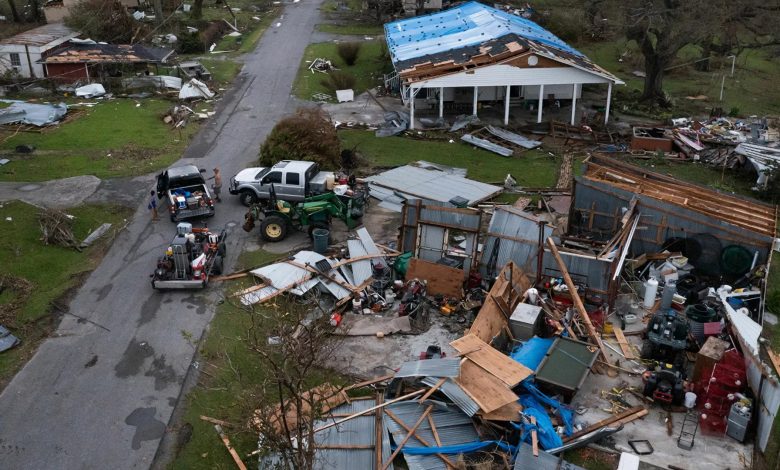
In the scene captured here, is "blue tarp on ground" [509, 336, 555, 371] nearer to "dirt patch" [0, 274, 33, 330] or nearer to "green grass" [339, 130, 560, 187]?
"green grass" [339, 130, 560, 187]

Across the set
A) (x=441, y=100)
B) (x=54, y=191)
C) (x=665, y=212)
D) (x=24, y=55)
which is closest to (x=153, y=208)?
(x=54, y=191)

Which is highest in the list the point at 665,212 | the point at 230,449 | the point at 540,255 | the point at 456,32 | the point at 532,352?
→ the point at 456,32

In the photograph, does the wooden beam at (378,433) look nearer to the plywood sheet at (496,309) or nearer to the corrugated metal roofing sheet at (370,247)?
the plywood sheet at (496,309)

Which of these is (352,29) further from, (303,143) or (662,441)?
(662,441)

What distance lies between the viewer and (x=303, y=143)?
26.3 meters

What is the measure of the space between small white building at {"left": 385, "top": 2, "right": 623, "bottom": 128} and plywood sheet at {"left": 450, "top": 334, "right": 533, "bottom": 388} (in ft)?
62.6

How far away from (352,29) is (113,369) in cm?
4763

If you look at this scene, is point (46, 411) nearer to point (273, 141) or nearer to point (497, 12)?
point (273, 141)

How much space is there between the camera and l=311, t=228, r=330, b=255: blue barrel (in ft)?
68.6

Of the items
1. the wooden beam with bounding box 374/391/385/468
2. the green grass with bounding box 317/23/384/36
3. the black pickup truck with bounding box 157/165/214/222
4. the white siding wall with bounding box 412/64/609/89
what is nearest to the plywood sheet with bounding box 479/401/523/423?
the wooden beam with bounding box 374/391/385/468

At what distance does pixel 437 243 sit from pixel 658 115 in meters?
22.9

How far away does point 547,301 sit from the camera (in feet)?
59.2

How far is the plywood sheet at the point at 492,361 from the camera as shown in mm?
14172

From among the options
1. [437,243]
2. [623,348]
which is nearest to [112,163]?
[437,243]
